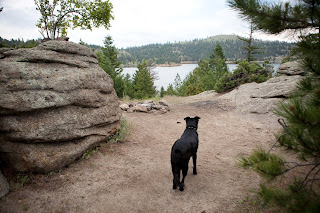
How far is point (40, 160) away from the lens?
5.01 meters

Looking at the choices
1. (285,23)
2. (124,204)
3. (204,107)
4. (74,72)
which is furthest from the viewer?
(204,107)

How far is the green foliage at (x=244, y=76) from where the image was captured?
55.0 ft

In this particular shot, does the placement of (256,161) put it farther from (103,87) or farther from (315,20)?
(103,87)

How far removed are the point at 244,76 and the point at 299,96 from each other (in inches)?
615

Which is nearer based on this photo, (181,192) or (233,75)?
(181,192)

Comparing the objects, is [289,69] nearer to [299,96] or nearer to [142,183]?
[299,96]

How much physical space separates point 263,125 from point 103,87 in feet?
25.6

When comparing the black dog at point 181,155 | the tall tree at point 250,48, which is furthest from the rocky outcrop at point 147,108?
the tall tree at point 250,48

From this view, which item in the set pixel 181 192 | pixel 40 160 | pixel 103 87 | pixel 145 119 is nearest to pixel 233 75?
pixel 145 119

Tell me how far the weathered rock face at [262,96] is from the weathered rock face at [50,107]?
340 inches

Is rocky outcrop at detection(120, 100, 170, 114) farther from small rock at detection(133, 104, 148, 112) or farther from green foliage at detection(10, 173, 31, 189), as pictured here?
green foliage at detection(10, 173, 31, 189)

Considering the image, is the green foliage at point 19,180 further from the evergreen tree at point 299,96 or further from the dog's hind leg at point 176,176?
the evergreen tree at point 299,96

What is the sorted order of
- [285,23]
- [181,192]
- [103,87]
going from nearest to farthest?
[285,23], [181,192], [103,87]

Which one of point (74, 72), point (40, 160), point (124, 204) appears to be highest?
point (74, 72)
